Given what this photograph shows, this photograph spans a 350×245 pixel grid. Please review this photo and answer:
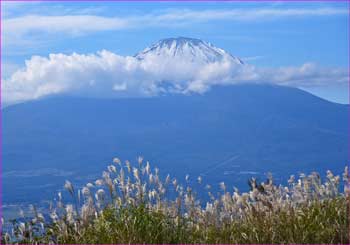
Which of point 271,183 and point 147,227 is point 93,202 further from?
point 271,183

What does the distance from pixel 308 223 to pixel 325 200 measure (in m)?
0.96

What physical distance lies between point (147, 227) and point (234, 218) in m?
1.46

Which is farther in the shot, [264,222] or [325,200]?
[325,200]

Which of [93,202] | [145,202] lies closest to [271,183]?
[145,202]

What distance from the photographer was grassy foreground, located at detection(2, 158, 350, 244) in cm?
1022

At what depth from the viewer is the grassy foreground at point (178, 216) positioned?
402 inches

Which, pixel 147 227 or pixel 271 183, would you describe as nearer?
pixel 147 227

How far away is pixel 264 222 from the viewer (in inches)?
415

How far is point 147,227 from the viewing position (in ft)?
33.4

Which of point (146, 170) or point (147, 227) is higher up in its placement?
point (146, 170)

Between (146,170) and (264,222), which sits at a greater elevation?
(146,170)

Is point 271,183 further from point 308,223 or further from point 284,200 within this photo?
point 308,223

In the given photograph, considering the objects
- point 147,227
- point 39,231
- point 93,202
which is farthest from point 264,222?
point 39,231

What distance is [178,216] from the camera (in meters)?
10.6
